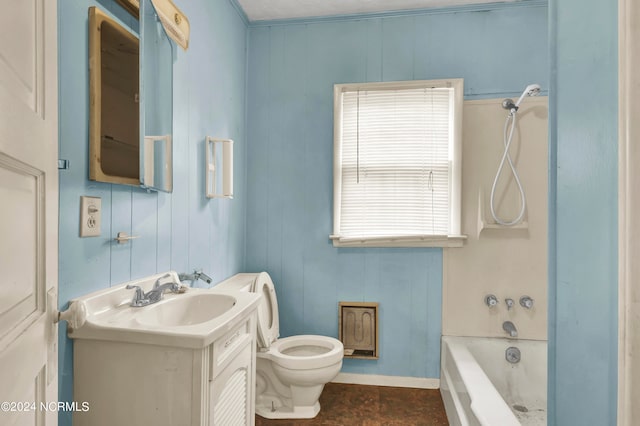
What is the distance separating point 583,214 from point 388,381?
234 centimetres

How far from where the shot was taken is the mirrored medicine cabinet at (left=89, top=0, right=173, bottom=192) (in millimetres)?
1296

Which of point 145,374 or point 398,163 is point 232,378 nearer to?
point 145,374

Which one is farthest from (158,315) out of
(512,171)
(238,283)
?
(512,171)

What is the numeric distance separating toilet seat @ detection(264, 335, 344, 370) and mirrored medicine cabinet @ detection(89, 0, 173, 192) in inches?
44.5

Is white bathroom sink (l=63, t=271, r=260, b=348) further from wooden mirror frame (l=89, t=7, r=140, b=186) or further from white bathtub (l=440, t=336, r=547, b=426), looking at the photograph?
white bathtub (l=440, t=336, r=547, b=426)

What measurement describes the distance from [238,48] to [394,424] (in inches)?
104

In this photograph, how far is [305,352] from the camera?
242 cm

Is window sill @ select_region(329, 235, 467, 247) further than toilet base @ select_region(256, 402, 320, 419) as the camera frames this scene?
Yes

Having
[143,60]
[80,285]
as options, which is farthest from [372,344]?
[143,60]

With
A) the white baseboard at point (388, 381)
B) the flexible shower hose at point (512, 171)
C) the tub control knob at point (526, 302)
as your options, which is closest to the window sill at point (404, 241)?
the flexible shower hose at point (512, 171)

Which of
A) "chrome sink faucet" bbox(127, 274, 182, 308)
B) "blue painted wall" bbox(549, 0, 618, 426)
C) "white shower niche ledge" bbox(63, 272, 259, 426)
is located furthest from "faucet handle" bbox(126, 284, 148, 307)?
"blue painted wall" bbox(549, 0, 618, 426)

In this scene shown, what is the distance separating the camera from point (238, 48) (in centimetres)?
263

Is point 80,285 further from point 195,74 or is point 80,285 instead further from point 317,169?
point 317,169

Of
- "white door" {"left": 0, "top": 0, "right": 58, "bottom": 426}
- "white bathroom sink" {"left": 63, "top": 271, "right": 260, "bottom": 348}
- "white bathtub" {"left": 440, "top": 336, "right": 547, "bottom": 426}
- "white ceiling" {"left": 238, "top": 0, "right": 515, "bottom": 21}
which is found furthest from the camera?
"white ceiling" {"left": 238, "top": 0, "right": 515, "bottom": 21}
